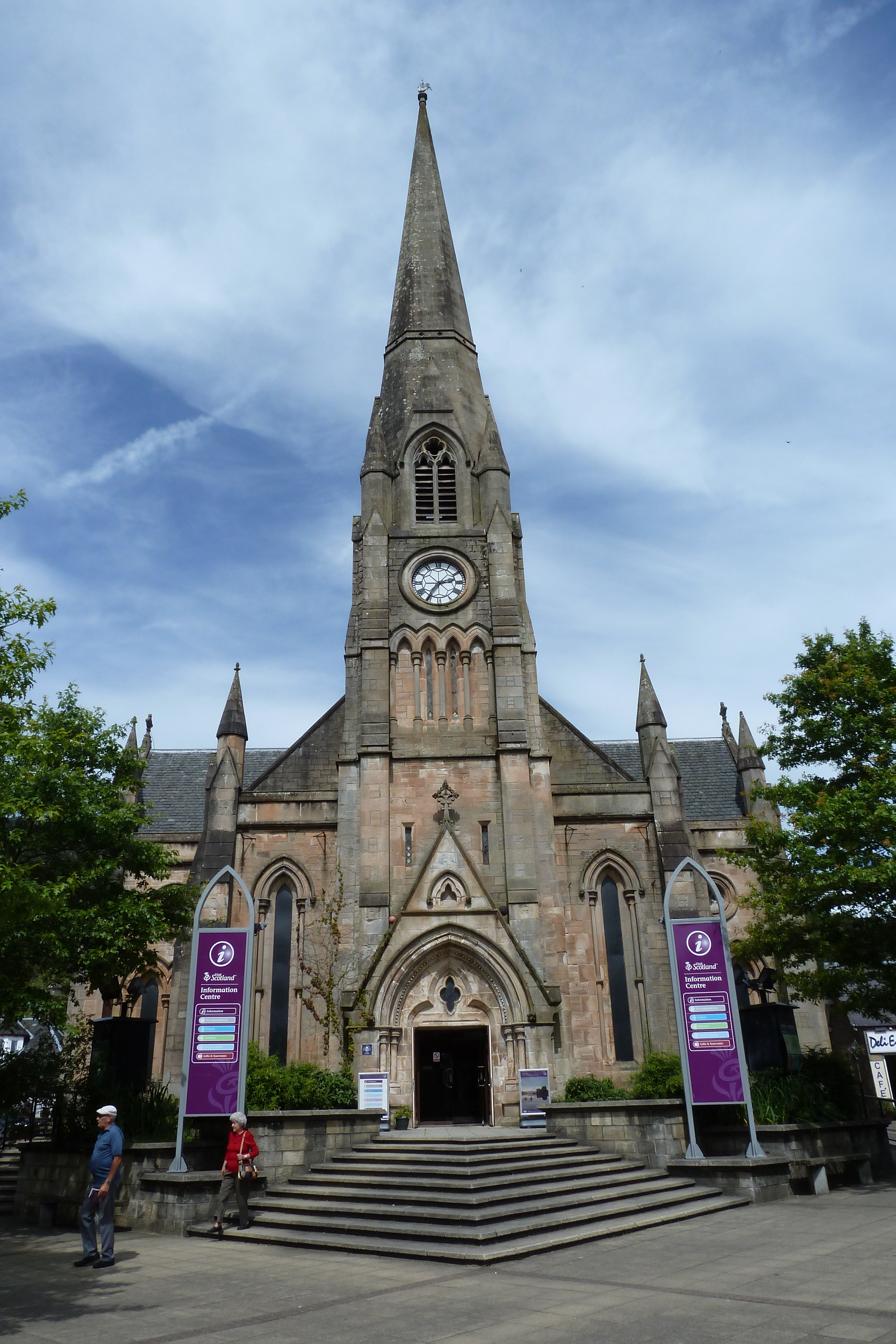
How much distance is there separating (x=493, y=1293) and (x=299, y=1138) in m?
7.89

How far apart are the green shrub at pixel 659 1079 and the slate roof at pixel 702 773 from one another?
37.2 feet

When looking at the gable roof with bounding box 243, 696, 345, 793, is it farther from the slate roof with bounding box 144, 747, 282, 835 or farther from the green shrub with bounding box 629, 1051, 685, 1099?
the green shrub with bounding box 629, 1051, 685, 1099

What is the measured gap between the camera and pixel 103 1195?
444 inches

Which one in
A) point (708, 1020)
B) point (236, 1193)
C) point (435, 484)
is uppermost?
point (435, 484)

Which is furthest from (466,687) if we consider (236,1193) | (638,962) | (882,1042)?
(882,1042)

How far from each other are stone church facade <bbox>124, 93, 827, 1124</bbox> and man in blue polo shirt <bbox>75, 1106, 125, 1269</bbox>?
12360mm

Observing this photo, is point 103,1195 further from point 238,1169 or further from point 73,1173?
point 73,1173

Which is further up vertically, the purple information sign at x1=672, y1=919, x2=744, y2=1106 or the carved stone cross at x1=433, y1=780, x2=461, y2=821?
the carved stone cross at x1=433, y1=780, x2=461, y2=821

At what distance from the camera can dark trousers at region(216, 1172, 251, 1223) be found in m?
13.5

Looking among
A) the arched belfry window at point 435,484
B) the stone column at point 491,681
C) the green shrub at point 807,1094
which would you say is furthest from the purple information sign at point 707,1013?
the arched belfry window at point 435,484

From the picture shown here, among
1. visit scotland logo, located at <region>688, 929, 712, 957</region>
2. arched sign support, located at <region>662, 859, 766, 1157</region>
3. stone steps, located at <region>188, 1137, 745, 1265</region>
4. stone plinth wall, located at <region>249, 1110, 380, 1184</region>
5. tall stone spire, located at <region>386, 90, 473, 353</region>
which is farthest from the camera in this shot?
tall stone spire, located at <region>386, 90, 473, 353</region>

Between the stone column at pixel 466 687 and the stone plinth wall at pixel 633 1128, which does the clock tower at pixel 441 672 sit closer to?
the stone column at pixel 466 687

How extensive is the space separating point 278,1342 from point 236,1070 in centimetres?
826

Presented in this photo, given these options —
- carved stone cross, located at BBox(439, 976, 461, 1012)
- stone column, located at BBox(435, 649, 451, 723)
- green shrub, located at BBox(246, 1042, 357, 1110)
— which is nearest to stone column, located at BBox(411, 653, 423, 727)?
stone column, located at BBox(435, 649, 451, 723)
